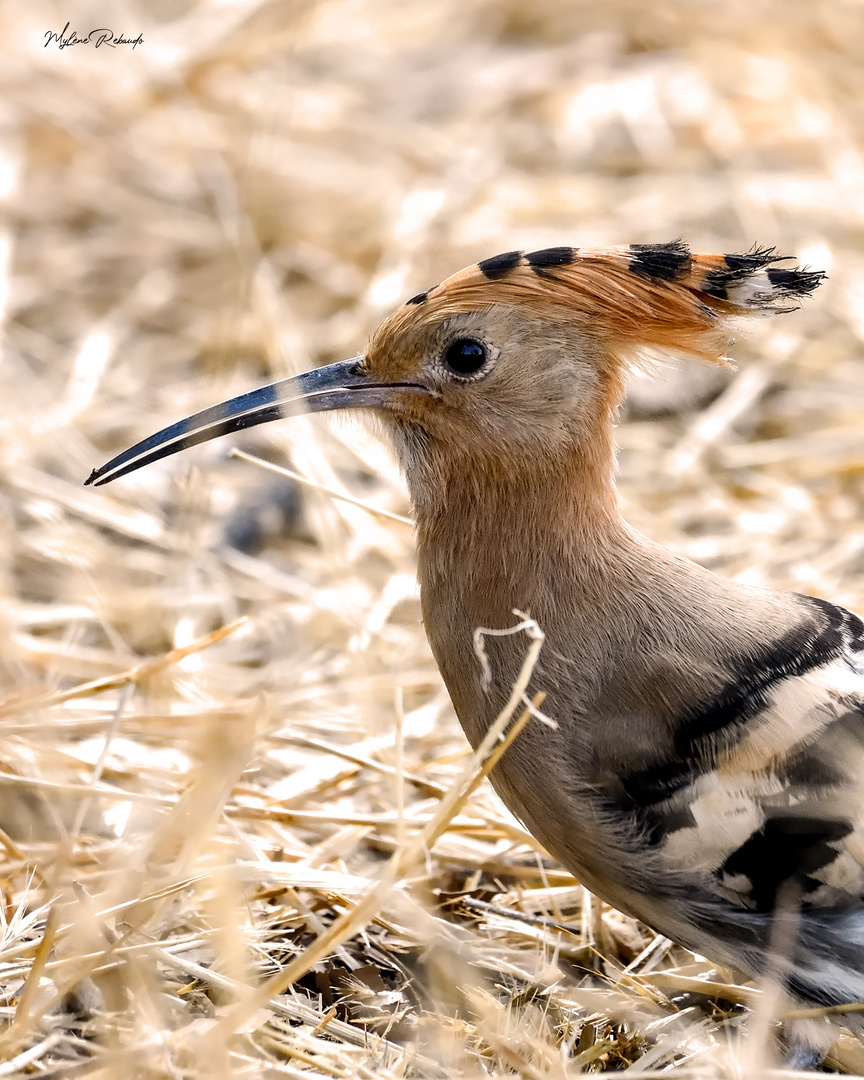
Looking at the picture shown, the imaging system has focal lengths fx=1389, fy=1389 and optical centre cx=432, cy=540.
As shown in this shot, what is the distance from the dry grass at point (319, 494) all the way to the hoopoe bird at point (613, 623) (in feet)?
0.70

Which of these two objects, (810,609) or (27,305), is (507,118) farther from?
(810,609)

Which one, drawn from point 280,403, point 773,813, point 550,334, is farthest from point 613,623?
point 280,403

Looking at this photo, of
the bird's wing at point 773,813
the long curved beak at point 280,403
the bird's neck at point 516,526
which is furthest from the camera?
the long curved beak at point 280,403

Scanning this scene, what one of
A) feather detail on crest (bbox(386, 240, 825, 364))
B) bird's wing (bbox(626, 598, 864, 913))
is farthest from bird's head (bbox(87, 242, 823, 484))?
bird's wing (bbox(626, 598, 864, 913))

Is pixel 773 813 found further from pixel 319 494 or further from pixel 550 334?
pixel 319 494

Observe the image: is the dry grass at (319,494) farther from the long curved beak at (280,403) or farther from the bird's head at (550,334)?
the bird's head at (550,334)

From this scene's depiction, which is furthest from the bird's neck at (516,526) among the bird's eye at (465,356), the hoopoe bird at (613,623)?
the bird's eye at (465,356)

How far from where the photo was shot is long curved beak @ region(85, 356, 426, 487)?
225 centimetres

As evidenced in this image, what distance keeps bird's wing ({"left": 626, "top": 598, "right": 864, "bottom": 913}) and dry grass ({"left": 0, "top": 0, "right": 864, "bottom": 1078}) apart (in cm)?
26

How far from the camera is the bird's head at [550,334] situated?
84.0 inches

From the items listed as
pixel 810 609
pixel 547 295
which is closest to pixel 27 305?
pixel 547 295

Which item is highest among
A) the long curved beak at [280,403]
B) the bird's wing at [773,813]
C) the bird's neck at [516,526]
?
the long curved beak at [280,403]

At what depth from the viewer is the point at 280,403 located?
228 centimetres

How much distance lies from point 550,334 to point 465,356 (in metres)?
0.14
